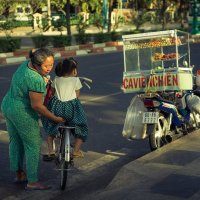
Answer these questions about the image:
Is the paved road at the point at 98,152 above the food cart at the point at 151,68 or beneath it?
beneath

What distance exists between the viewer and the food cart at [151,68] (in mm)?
6613

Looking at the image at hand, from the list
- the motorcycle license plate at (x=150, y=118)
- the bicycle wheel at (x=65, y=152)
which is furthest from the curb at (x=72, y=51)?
the bicycle wheel at (x=65, y=152)

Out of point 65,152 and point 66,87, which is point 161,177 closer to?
point 65,152

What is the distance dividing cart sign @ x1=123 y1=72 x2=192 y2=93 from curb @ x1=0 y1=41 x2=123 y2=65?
1484cm

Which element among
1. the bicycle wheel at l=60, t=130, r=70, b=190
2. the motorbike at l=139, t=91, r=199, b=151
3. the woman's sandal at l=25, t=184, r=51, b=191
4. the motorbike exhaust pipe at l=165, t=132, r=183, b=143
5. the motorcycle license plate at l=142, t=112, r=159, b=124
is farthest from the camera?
the motorbike exhaust pipe at l=165, t=132, r=183, b=143

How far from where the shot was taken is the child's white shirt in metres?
5.31

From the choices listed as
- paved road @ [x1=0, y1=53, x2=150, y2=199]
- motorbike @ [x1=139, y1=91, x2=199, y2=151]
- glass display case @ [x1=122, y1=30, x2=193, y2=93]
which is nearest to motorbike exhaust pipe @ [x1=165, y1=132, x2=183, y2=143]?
motorbike @ [x1=139, y1=91, x2=199, y2=151]

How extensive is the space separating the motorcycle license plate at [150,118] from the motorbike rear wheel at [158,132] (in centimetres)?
10

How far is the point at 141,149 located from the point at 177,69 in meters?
1.16

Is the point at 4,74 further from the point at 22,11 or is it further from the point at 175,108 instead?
the point at 22,11

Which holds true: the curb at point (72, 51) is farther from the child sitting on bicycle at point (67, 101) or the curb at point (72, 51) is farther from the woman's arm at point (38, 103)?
the woman's arm at point (38, 103)

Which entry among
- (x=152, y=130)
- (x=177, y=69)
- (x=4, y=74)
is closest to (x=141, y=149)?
(x=152, y=130)

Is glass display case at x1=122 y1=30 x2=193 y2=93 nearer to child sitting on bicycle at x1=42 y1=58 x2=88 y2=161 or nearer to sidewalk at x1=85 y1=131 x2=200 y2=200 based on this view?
sidewalk at x1=85 y1=131 x2=200 y2=200

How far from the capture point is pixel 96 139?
25.5ft
